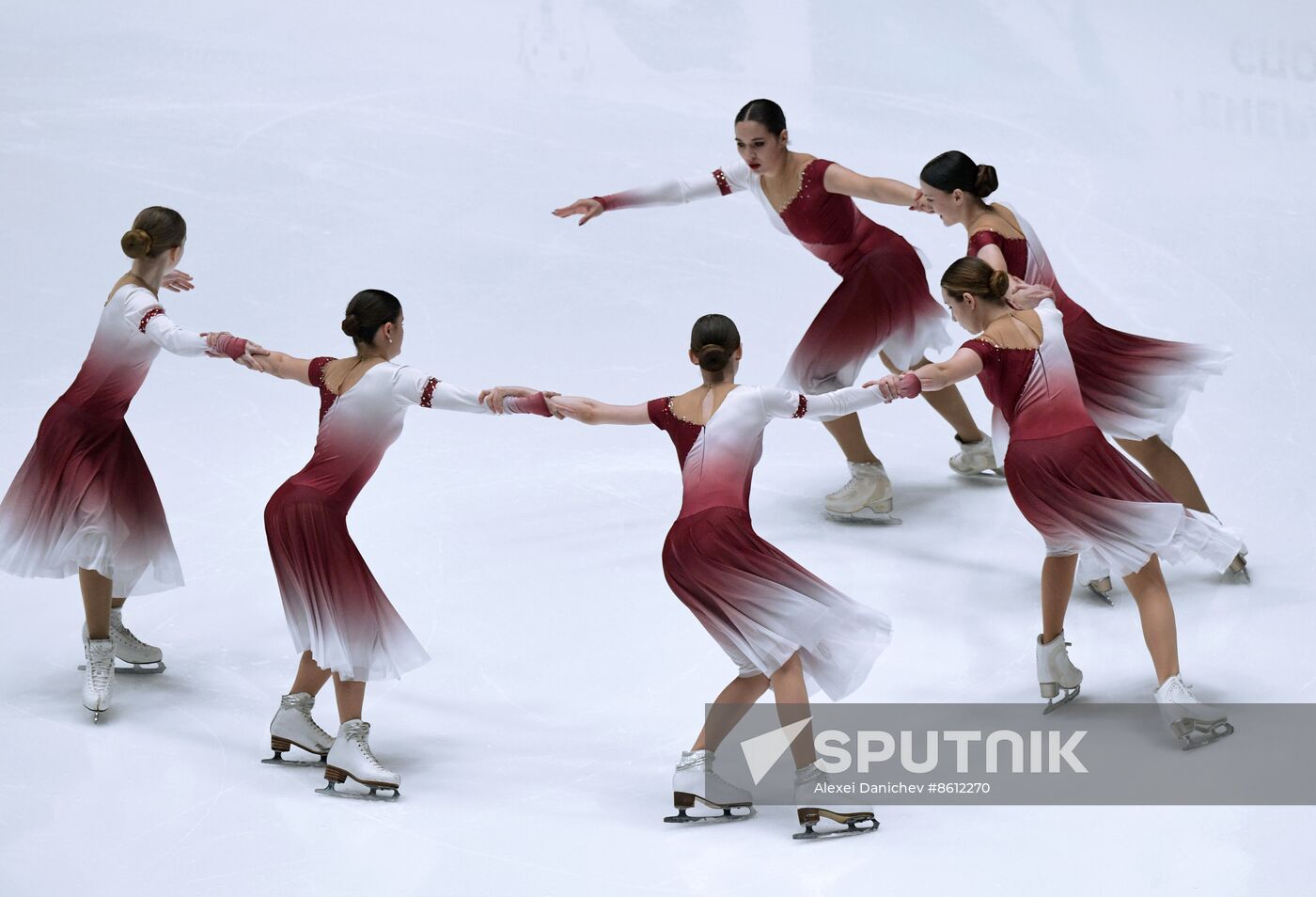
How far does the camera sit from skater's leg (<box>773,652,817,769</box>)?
18.9ft

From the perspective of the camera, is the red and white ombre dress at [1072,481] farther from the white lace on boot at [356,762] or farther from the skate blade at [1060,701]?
the white lace on boot at [356,762]

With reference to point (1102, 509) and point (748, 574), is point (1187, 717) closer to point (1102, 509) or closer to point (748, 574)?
point (1102, 509)

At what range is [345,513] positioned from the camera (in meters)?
6.24

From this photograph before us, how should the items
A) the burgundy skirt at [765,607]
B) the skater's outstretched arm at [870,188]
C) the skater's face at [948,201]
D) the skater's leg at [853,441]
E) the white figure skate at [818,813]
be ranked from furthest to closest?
the skater's leg at [853,441] → the skater's outstretched arm at [870,188] → the skater's face at [948,201] → the burgundy skirt at [765,607] → the white figure skate at [818,813]

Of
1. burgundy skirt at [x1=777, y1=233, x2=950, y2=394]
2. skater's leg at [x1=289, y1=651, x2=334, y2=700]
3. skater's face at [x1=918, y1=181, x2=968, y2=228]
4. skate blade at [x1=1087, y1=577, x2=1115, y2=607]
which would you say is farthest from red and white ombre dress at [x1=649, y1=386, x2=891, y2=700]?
burgundy skirt at [x1=777, y1=233, x2=950, y2=394]

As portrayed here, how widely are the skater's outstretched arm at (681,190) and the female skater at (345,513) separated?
5.52 ft

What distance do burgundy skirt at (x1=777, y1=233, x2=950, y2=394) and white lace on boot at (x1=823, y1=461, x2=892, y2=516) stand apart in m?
0.39

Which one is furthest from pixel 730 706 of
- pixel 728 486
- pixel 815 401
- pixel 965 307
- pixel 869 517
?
pixel 869 517

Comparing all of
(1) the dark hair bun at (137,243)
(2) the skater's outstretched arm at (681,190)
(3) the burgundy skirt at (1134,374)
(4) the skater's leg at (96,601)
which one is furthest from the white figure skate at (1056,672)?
(1) the dark hair bun at (137,243)

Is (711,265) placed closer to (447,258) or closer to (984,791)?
(447,258)

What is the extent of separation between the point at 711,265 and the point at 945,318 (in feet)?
8.17

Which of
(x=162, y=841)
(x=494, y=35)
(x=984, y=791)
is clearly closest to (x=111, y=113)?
(x=494, y=35)

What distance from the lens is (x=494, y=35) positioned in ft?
43.2

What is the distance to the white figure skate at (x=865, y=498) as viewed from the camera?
8086 mm
